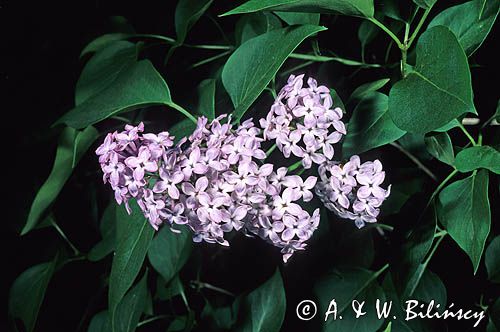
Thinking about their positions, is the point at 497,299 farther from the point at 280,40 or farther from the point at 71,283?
the point at 71,283

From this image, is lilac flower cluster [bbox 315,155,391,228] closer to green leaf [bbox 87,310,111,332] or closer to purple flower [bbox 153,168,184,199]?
purple flower [bbox 153,168,184,199]

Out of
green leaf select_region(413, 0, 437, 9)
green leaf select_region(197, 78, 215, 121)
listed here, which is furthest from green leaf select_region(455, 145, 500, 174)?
green leaf select_region(197, 78, 215, 121)

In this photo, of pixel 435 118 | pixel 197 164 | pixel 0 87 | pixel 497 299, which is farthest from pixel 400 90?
pixel 0 87

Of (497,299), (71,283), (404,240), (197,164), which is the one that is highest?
(197,164)

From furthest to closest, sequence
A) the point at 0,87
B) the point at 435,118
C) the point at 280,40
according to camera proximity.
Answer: the point at 0,87 → the point at 280,40 → the point at 435,118

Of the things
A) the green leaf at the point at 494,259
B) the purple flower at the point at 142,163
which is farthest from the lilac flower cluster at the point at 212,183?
the green leaf at the point at 494,259

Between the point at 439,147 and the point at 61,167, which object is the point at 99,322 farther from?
the point at 439,147
